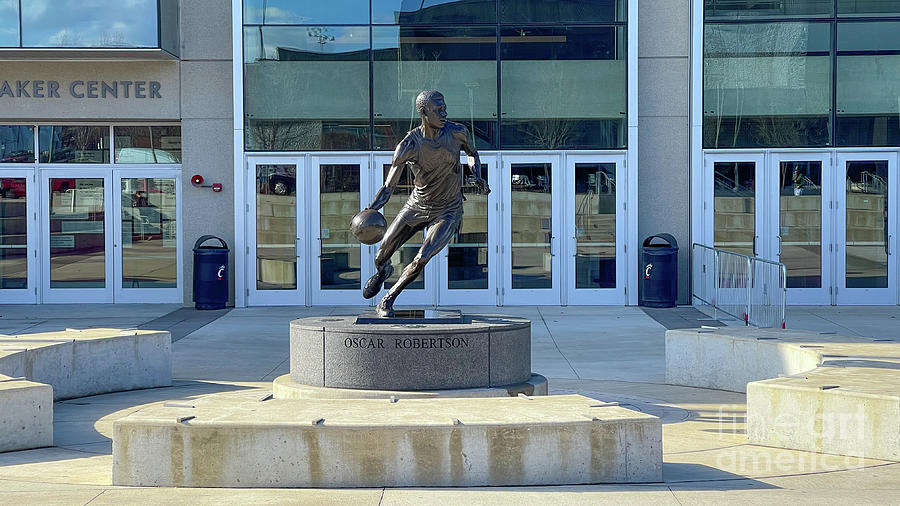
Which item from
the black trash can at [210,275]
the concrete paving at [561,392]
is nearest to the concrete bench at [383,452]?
the concrete paving at [561,392]

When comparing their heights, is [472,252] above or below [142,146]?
below

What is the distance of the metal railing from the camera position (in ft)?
52.8

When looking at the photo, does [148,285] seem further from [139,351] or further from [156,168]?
[139,351]

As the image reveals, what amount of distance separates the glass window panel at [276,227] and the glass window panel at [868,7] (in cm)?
1018

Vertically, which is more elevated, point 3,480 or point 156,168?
point 156,168

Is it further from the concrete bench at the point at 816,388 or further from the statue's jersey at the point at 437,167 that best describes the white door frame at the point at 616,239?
the statue's jersey at the point at 437,167

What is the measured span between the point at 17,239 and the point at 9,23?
4.14m

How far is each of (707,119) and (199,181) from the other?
9209 millimetres

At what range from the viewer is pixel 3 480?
789 cm

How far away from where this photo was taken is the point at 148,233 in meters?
22.2

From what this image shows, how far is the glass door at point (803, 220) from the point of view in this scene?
21156 mm

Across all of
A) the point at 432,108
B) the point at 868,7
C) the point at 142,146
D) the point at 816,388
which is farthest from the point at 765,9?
the point at 816,388

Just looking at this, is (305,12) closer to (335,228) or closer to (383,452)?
(335,228)

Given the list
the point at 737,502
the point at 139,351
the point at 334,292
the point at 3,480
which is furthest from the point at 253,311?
the point at 737,502
